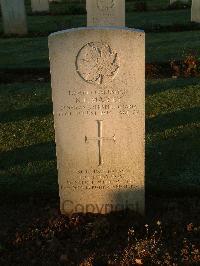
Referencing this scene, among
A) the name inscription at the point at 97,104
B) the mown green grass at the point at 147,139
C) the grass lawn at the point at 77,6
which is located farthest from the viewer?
the grass lawn at the point at 77,6

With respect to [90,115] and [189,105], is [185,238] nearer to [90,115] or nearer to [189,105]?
[90,115]

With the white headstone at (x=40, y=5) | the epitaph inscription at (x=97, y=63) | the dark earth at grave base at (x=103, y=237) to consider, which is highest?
the epitaph inscription at (x=97, y=63)

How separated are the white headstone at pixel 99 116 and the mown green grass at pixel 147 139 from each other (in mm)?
714

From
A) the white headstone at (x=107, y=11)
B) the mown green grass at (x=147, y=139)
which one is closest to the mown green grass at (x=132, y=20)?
the white headstone at (x=107, y=11)

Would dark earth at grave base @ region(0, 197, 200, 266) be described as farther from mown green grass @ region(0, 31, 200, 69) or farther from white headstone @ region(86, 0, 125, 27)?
white headstone @ region(86, 0, 125, 27)

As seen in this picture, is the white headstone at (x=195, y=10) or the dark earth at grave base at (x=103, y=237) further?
the white headstone at (x=195, y=10)

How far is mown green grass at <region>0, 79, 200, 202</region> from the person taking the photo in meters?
5.41

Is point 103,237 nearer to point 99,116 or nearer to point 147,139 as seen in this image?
point 99,116

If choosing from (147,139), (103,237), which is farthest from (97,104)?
(147,139)

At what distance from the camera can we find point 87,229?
14.8 feet

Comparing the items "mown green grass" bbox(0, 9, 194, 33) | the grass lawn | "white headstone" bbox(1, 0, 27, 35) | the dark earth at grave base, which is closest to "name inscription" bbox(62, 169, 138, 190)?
the dark earth at grave base

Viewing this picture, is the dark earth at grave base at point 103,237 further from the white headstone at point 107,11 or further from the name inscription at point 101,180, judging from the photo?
the white headstone at point 107,11

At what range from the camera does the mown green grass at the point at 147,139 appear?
5.41 metres

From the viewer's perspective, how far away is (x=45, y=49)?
469 inches
